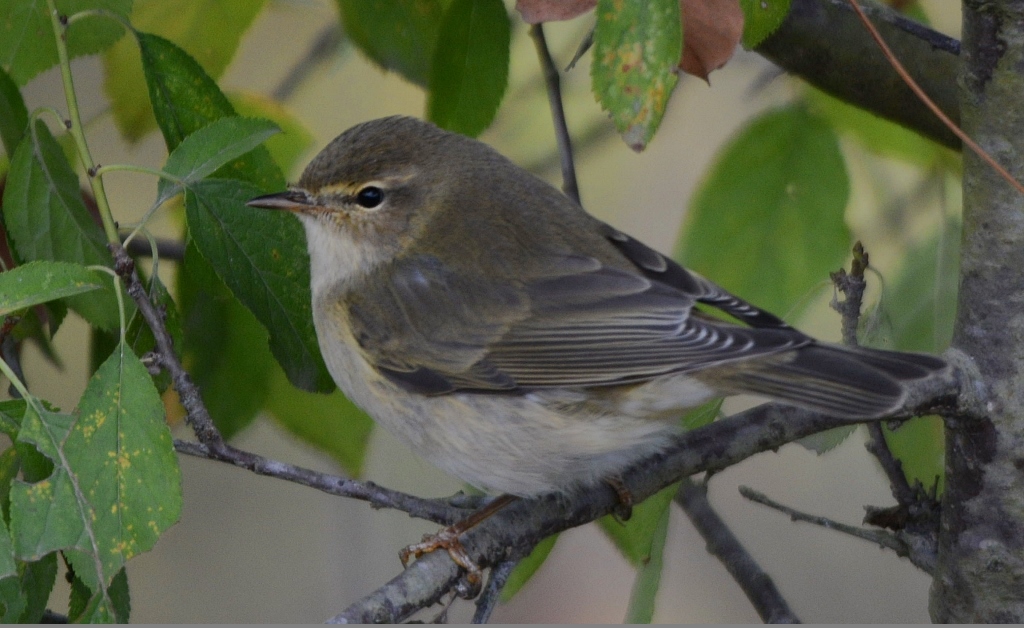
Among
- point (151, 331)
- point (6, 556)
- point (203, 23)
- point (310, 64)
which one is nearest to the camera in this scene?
point (6, 556)

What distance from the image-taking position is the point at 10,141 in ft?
8.04

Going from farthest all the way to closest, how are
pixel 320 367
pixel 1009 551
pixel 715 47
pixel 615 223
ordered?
pixel 615 223
pixel 320 367
pixel 1009 551
pixel 715 47

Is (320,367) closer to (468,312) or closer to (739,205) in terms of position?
(468,312)

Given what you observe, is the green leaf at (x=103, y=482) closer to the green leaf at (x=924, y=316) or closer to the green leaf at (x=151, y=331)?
the green leaf at (x=151, y=331)

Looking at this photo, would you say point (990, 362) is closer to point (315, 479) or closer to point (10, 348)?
point (315, 479)

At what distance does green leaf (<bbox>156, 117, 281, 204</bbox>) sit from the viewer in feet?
6.97

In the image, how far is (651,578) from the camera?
2660mm

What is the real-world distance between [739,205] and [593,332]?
53cm

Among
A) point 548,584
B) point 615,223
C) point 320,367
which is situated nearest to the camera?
point 320,367

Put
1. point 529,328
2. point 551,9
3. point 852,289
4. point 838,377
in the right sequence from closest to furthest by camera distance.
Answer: point 551,9 < point 838,377 < point 852,289 < point 529,328

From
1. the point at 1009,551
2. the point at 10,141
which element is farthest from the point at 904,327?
the point at 10,141

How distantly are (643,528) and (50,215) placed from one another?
57.8 inches

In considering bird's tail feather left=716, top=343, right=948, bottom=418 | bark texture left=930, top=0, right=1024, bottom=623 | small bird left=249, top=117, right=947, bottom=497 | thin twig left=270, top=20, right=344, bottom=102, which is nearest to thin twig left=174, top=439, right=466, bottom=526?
small bird left=249, top=117, right=947, bottom=497

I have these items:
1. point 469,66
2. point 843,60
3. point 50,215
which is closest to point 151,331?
point 50,215
